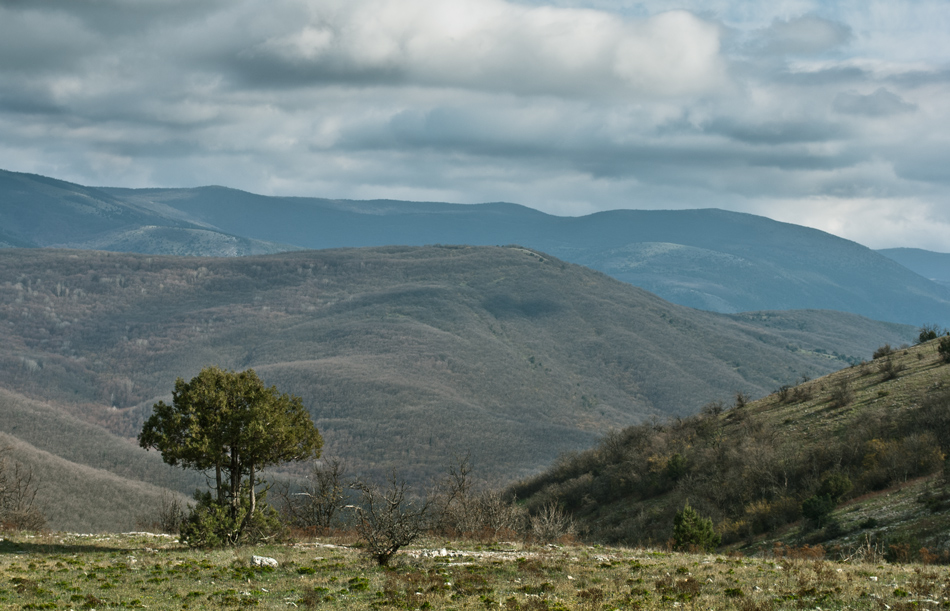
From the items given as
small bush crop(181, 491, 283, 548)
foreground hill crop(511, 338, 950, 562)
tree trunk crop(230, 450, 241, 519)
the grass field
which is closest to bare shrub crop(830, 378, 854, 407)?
foreground hill crop(511, 338, 950, 562)

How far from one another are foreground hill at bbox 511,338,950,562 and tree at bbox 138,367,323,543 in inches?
1012

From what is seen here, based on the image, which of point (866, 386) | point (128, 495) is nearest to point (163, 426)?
point (866, 386)

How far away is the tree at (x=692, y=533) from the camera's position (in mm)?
39375

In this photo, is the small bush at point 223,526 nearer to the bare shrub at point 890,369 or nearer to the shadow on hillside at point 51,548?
the shadow on hillside at point 51,548

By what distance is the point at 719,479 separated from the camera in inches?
2199

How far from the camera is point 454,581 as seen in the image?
75.7 feet

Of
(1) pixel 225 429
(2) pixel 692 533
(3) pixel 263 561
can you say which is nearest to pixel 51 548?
(1) pixel 225 429

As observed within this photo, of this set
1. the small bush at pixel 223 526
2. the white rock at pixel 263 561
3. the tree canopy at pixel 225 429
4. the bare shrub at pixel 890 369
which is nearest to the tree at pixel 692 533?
the tree canopy at pixel 225 429

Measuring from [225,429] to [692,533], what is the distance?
78.1ft

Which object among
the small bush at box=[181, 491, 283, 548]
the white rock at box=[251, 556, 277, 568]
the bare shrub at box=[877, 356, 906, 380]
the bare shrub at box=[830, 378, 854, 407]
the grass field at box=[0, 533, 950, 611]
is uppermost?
the bare shrub at box=[877, 356, 906, 380]

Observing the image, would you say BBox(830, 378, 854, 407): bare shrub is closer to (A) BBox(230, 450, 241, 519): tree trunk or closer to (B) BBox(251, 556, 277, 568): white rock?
(A) BBox(230, 450, 241, 519): tree trunk

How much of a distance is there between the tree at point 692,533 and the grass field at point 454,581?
873 centimetres

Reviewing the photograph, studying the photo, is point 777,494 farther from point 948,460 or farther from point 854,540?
point 854,540

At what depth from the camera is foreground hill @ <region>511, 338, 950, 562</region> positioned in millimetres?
36844
